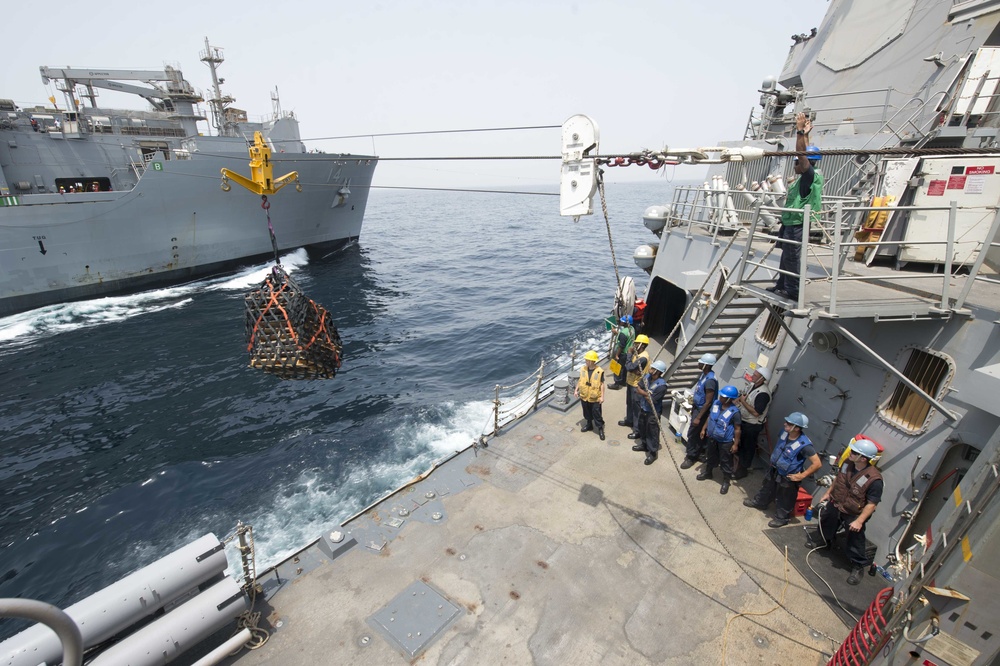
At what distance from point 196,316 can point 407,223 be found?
147ft

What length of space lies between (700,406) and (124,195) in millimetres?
30069

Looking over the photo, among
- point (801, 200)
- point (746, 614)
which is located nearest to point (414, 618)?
point (746, 614)

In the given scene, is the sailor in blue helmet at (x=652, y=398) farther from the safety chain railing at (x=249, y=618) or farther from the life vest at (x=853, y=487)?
the safety chain railing at (x=249, y=618)

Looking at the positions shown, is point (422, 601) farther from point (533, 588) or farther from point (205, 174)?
point (205, 174)

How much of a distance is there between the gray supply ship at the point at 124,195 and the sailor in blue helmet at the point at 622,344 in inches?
763

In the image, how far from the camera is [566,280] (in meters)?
30.5

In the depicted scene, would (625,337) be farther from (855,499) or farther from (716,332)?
(855,499)

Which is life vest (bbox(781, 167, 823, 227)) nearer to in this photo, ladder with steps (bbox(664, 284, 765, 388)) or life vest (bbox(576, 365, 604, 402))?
ladder with steps (bbox(664, 284, 765, 388))

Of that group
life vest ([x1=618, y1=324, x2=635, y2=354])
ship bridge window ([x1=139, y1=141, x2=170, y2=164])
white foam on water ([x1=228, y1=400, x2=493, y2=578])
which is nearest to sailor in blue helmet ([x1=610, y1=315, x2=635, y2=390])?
life vest ([x1=618, y1=324, x2=635, y2=354])

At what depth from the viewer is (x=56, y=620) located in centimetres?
160

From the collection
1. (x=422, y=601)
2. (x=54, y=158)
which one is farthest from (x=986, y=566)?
(x=54, y=158)

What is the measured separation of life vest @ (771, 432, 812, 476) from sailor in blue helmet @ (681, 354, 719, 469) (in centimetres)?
133

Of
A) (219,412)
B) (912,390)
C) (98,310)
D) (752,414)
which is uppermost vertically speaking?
(912,390)

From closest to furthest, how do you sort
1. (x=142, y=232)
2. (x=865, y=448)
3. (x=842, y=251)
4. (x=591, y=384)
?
(x=865, y=448)
(x=842, y=251)
(x=591, y=384)
(x=142, y=232)
